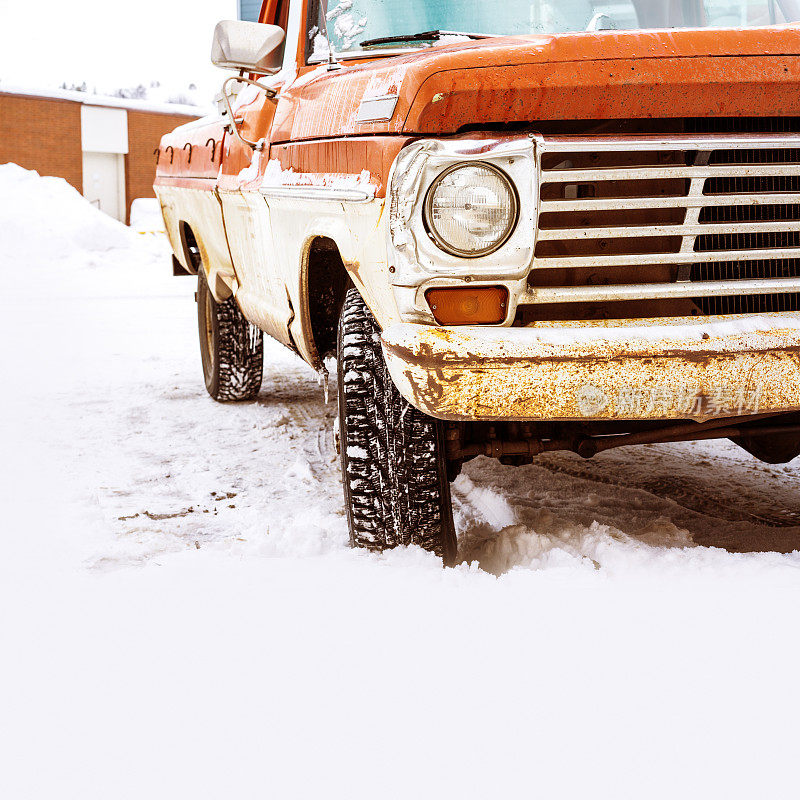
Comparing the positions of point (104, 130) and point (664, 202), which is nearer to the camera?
point (664, 202)

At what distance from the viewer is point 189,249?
18.7 feet

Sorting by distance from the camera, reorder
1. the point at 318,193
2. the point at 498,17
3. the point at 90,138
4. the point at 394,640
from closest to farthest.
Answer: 1. the point at 394,640
2. the point at 318,193
3. the point at 498,17
4. the point at 90,138

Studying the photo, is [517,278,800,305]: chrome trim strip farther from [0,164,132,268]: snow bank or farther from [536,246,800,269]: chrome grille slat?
[0,164,132,268]: snow bank

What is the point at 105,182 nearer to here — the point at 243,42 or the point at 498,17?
the point at 243,42

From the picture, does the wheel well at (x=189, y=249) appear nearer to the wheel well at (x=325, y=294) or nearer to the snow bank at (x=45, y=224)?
the wheel well at (x=325, y=294)

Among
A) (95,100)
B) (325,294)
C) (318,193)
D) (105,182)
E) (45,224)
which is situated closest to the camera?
(318,193)

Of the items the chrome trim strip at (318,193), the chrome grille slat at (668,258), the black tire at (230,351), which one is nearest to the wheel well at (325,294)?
the chrome trim strip at (318,193)

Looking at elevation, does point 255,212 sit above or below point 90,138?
below

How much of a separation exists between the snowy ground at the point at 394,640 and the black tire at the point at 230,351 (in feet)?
4.64

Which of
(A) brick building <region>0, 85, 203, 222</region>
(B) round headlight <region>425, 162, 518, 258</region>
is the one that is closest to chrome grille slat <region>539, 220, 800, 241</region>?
(B) round headlight <region>425, 162, 518, 258</region>

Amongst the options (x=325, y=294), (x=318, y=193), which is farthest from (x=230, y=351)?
(x=318, y=193)

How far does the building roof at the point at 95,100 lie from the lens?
88.5ft

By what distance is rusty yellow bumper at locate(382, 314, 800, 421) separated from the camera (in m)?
2.29

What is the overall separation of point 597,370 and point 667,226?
404mm
